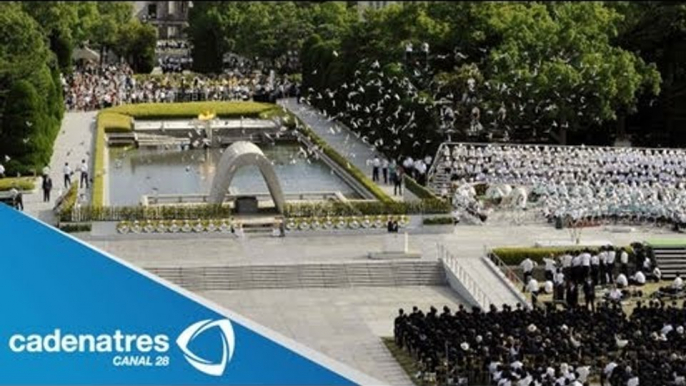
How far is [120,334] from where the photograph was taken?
1577 centimetres

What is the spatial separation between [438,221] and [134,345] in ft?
93.5

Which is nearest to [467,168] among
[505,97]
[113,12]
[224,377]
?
[505,97]

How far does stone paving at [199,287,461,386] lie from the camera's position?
1236 inches

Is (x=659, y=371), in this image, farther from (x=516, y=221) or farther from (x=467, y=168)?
(x=467, y=168)

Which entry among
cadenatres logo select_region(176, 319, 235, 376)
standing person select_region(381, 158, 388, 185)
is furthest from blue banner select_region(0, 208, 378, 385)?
standing person select_region(381, 158, 388, 185)

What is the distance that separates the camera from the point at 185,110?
242ft

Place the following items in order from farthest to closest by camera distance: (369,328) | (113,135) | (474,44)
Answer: (113,135)
(474,44)
(369,328)

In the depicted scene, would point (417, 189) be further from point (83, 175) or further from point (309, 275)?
point (83, 175)

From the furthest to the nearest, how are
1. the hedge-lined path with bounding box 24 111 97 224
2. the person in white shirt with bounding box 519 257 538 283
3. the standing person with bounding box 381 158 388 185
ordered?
the standing person with bounding box 381 158 388 185 < the hedge-lined path with bounding box 24 111 97 224 < the person in white shirt with bounding box 519 257 538 283

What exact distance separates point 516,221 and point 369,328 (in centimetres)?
1231

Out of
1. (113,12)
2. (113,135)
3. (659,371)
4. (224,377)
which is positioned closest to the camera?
(224,377)

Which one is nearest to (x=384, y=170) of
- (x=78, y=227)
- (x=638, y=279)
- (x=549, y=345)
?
(x=78, y=227)

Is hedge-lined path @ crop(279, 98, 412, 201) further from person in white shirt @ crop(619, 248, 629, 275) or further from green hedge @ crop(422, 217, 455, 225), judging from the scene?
person in white shirt @ crop(619, 248, 629, 275)

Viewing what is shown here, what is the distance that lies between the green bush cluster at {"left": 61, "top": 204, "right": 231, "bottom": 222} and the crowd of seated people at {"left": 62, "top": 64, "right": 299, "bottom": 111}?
35.4 metres
